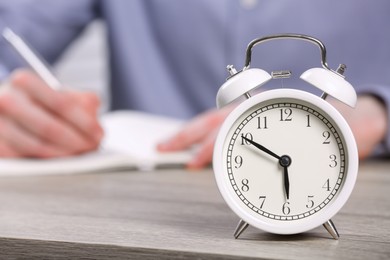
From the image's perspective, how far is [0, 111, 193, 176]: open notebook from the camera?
1.29 m

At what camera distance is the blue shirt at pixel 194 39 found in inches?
83.7

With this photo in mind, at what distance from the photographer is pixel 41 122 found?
141cm

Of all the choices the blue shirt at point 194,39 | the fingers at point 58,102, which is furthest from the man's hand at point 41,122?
the blue shirt at point 194,39

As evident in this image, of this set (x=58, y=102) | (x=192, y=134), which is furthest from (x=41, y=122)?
(x=192, y=134)

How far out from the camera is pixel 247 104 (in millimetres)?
707

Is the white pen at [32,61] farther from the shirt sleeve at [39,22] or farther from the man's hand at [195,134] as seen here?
the shirt sleeve at [39,22]

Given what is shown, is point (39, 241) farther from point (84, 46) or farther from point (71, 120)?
point (84, 46)

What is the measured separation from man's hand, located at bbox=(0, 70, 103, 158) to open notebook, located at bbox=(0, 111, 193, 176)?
3cm

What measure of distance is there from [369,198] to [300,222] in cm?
33

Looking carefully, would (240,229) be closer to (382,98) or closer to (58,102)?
(58,102)

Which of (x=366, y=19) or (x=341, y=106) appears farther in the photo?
(x=366, y=19)

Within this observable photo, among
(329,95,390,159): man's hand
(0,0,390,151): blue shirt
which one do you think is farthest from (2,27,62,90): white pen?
(329,95,390,159): man's hand

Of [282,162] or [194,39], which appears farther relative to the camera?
[194,39]

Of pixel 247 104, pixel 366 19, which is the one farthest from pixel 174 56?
pixel 247 104
